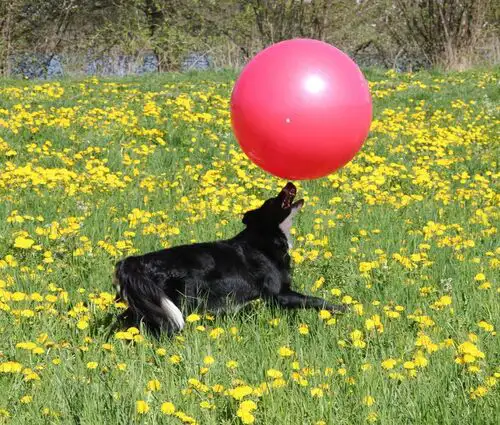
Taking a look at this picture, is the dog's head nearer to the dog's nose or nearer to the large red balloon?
the dog's nose

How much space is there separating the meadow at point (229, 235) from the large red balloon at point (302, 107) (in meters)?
0.94

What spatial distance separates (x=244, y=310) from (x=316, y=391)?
5.46 feet


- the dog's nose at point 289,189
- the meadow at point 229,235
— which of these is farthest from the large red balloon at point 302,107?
the meadow at point 229,235

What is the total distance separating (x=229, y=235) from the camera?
20.8 ft

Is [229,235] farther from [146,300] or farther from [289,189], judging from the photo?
[146,300]

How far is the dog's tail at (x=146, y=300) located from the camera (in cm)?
396

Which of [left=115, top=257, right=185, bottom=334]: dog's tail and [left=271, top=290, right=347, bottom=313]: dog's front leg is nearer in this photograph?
[left=115, top=257, right=185, bottom=334]: dog's tail

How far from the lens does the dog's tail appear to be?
3.96 metres

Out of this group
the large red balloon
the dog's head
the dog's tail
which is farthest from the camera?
the dog's head

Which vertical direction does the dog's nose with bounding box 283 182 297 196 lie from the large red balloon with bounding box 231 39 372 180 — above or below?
below

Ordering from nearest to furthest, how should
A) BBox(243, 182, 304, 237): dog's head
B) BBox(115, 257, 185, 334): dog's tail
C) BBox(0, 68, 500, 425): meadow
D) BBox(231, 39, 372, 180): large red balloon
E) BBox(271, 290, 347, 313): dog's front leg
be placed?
BBox(0, 68, 500, 425): meadow < BBox(115, 257, 185, 334): dog's tail < BBox(231, 39, 372, 180): large red balloon < BBox(271, 290, 347, 313): dog's front leg < BBox(243, 182, 304, 237): dog's head

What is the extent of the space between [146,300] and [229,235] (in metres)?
2.42

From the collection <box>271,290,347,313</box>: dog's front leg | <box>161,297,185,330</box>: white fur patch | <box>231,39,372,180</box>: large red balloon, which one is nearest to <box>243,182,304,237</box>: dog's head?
<box>231,39,372,180</box>: large red balloon

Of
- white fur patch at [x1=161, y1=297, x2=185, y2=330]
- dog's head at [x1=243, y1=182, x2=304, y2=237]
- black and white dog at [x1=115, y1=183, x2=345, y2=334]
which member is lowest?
white fur patch at [x1=161, y1=297, x2=185, y2=330]
